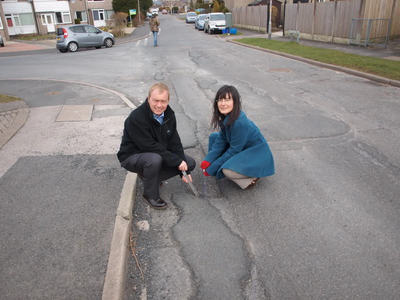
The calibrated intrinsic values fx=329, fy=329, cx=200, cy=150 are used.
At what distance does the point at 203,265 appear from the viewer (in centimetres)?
295

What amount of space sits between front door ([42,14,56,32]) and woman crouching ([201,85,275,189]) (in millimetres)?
51886

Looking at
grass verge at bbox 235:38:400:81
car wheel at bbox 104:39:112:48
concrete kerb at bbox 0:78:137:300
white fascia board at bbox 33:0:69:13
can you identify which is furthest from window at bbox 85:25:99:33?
white fascia board at bbox 33:0:69:13

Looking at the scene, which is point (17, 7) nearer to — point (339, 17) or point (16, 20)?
point (16, 20)

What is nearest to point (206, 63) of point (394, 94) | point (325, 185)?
point (394, 94)

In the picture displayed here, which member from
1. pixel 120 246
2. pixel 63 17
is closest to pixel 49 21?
pixel 63 17

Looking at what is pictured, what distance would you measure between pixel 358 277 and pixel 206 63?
1233cm

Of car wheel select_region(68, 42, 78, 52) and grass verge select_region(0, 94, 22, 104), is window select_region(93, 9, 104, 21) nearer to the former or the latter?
car wheel select_region(68, 42, 78, 52)

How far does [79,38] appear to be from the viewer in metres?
21.4

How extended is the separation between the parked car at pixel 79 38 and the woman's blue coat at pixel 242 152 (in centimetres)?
2002

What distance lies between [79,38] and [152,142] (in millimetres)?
20453

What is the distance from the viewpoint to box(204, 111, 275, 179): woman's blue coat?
386 cm

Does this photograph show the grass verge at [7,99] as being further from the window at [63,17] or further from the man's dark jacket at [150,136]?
the window at [63,17]

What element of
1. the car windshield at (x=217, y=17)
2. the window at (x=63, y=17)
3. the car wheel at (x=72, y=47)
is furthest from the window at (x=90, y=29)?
the window at (x=63, y=17)

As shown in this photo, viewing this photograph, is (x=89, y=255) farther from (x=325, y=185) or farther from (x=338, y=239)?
(x=325, y=185)
